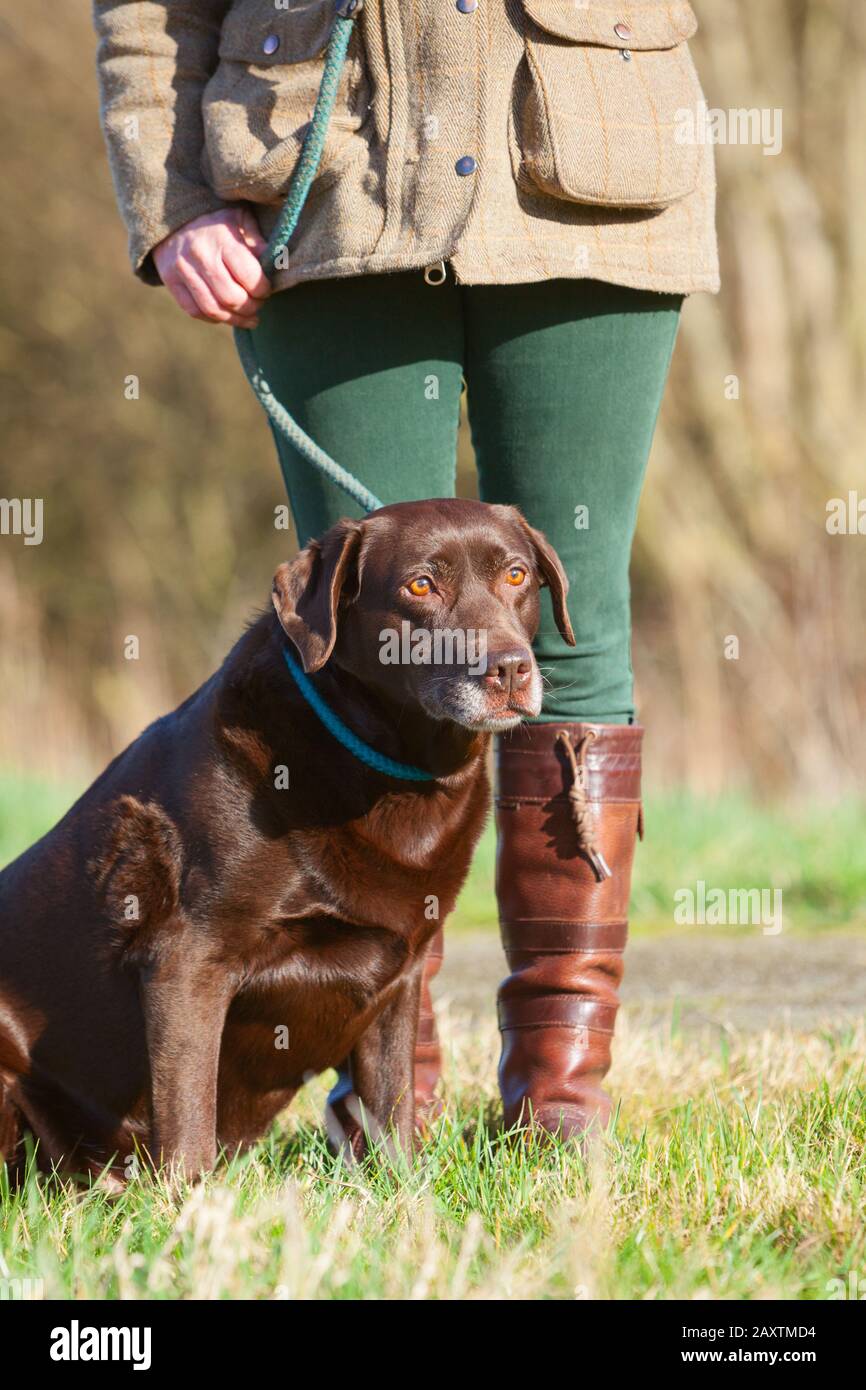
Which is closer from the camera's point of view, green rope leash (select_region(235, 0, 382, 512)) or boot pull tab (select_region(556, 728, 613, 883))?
green rope leash (select_region(235, 0, 382, 512))

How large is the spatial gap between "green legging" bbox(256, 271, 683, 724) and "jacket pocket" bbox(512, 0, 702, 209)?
0.17 metres

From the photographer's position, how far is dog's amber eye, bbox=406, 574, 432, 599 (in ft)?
8.38

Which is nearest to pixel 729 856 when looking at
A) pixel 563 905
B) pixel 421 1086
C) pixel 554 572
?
pixel 421 1086

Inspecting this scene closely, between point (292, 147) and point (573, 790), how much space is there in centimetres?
116

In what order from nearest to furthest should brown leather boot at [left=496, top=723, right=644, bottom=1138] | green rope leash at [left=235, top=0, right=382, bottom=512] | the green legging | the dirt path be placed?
Result: green rope leash at [left=235, top=0, right=382, bottom=512], the green legging, brown leather boot at [left=496, top=723, right=644, bottom=1138], the dirt path

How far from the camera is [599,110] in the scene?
2.46 metres

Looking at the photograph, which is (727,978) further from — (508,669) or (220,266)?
(220,266)

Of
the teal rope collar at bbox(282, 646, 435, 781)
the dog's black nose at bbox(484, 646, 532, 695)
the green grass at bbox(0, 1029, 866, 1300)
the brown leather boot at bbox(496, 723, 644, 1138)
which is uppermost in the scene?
the dog's black nose at bbox(484, 646, 532, 695)

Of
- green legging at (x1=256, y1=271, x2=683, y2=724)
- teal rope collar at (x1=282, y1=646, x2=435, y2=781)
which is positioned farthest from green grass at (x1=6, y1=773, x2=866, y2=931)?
teal rope collar at (x1=282, y1=646, x2=435, y2=781)

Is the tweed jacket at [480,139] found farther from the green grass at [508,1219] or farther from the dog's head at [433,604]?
the green grass at [508,1219]

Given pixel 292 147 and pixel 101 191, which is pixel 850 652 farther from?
pixel 101 191

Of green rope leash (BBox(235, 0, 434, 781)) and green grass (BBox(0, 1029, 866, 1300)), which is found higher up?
green rope leash (BBox(235, 0, 434, 781))

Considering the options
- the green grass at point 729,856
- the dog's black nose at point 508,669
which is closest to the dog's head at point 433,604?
the dog's black nose at point 508,669

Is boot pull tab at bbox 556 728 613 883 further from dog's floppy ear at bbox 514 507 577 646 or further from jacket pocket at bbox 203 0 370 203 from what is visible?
jacket pocket at bbox 203 0 370 203
